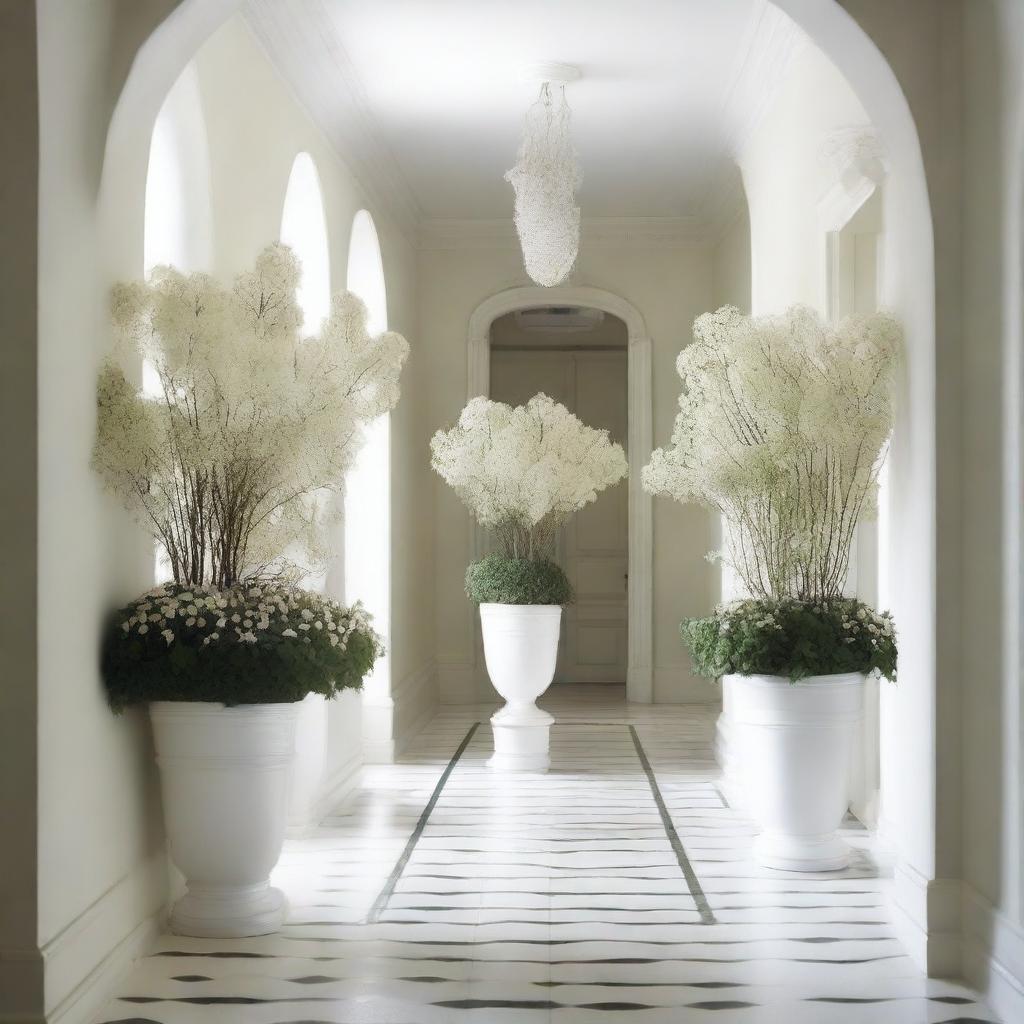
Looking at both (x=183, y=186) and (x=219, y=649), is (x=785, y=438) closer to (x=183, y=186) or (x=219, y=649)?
(x=219, y=649)

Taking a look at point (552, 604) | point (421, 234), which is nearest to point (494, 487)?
point (552, 604)

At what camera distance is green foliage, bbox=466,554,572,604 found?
6.99 m

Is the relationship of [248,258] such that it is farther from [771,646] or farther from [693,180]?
[693,180]

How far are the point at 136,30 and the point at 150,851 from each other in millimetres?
2528

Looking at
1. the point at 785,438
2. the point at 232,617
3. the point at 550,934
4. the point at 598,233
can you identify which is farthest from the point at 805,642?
the point at 598,233

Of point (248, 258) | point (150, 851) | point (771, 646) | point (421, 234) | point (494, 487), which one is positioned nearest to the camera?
point (150, 851)

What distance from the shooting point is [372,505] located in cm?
770

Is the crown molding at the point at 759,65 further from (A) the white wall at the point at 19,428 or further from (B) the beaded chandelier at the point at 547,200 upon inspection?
(A) the white wall at the point at 19,428

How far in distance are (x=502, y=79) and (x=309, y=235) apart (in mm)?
1280

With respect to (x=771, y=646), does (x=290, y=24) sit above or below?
above

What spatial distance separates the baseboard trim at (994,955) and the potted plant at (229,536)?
6.47 feet

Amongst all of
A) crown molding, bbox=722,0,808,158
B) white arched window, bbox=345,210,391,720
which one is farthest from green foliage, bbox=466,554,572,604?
crown molding, bbox=722,0,808,158

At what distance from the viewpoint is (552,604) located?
7.09m

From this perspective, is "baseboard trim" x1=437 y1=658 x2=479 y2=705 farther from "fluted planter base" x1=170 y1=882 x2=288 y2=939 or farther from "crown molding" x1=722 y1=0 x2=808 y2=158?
"fluted planter base" x1=170 y1=882 x2=288 y2=939
